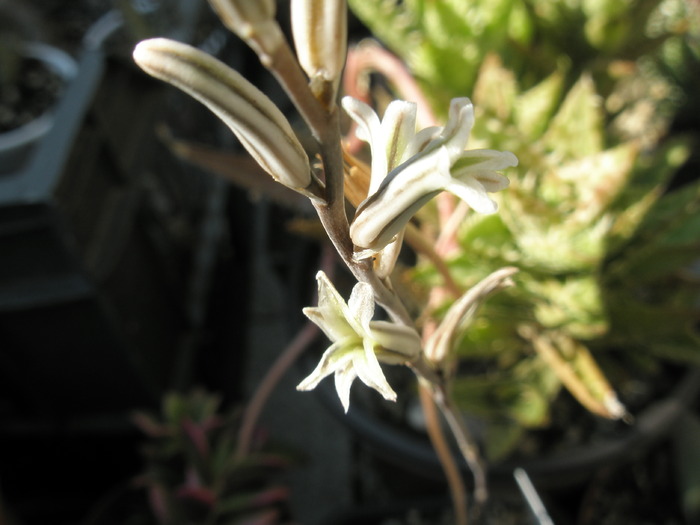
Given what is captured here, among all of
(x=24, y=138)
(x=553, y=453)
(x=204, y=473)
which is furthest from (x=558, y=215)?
(x=24, y=138)

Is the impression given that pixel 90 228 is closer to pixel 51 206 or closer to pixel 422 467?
pixel 51 206

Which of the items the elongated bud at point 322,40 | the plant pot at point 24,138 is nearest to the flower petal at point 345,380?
the elongated bud at point 322,40

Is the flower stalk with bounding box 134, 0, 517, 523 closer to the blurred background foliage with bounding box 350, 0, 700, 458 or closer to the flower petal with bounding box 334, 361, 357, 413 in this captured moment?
the flower petal with bounding box 334, 361, 357, 413

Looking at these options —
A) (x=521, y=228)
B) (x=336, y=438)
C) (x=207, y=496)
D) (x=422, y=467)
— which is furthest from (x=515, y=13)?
(x=336, y=438)

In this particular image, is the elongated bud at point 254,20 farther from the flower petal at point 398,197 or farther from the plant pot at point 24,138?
the plant pot at point 24,138

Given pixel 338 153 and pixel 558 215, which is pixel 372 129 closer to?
pixel 338 153

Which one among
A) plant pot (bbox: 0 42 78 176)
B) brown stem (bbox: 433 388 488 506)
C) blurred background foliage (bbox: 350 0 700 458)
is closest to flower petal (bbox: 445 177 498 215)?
brown stem (bbox: 433 388 488 506)
